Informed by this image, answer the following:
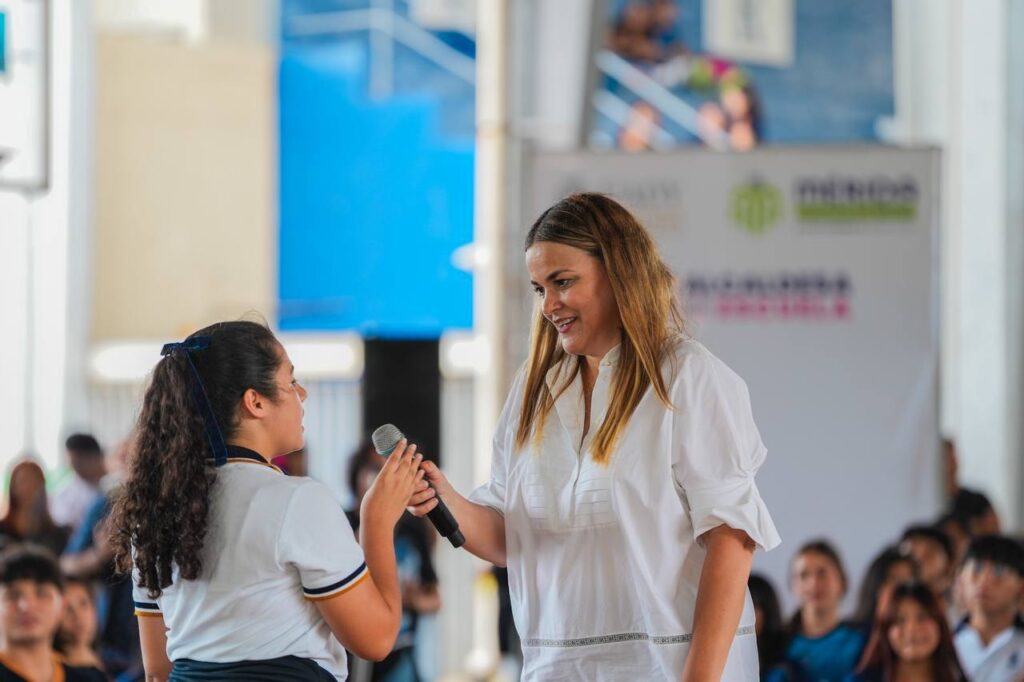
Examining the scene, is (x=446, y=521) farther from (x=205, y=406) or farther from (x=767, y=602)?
(x=767, y=602)

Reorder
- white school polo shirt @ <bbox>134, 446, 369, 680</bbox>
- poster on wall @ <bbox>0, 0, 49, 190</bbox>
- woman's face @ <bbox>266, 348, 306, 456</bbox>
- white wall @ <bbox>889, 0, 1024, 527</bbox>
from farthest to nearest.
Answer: white wall @ <bbox>889, 0, 1024, 527</bbox> → poster on wall @ <bbox>0, 0, 49, 190</bbox> → woman's face @ <bbox>266, 348, 306, 456</bbox> → white school polo shirt @ <bbox>134, 446, 369, 680</bbox>

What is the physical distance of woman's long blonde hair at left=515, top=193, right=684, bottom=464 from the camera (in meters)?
2.11

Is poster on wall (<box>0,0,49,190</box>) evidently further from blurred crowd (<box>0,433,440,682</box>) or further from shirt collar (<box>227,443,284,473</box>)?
shirt collar (<box>227,443,284,473</box>)

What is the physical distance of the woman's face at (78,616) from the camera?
4406 mm

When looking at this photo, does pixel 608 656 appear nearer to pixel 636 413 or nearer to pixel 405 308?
pixel 636 413

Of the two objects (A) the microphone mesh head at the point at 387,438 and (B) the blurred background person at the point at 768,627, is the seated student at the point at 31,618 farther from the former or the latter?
(B) the blurred background person at the point at 768,627

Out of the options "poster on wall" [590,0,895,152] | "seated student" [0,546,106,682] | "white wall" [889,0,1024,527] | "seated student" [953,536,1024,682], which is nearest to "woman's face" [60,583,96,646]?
"seated student" [0,546,106,682]

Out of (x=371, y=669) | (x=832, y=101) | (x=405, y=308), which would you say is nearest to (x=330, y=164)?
(x=405, y=308)

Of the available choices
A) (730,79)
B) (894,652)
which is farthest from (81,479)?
(730,79)

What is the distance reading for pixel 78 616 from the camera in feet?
14.6

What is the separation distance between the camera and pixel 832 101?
15.4 metres

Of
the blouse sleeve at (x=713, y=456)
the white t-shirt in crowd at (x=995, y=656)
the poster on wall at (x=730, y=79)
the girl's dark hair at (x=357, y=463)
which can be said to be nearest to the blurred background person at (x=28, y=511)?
the girl's dark hair at (x=357, y=463)

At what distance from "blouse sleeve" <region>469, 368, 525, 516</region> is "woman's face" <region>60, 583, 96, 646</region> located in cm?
246

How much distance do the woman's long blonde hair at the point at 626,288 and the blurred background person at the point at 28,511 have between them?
14.6ft
